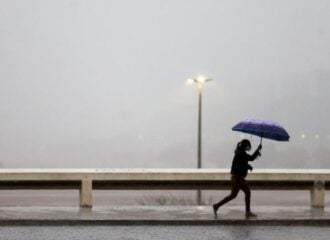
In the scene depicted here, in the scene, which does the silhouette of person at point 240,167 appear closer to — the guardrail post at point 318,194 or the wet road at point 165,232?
the wet road at point 165,232

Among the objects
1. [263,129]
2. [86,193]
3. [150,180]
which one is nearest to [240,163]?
[263,129]

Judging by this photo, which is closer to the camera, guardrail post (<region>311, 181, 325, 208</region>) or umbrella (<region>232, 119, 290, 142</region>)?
umbrella (<region>232, 119, 290, 142</region>)

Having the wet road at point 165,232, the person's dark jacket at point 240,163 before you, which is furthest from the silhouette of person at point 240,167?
the wet road at point 165,232

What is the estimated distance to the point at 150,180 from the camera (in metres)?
15.8

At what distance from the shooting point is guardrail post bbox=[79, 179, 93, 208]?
15.4 m

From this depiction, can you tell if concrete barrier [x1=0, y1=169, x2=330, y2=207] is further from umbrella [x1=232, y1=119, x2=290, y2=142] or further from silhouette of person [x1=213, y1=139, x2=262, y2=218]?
umbrella [x1=232, y1=119, x2=290, y2=142]

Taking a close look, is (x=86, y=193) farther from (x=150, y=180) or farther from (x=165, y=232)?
(x=165, y=232)

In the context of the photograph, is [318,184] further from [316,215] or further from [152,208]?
[152,208]

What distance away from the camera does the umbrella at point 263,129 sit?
13.4m

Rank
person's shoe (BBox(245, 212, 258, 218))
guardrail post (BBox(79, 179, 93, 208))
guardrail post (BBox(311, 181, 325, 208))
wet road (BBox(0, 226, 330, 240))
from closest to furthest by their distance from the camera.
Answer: wet road (BBox(0, 226, 330, 240))
person's shoe (BBox(245, 212, 258, 218))
guardrail post (BBox(79, 179, 93, 208))
guardrail post (BBox(311, 181, 325, 208))

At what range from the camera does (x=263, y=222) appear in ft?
42.3

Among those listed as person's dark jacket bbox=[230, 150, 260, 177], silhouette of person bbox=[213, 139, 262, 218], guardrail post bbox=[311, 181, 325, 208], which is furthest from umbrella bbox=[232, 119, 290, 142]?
guardrail post bbox=[311, 181, 325, 208]

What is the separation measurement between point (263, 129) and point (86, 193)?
4772mm

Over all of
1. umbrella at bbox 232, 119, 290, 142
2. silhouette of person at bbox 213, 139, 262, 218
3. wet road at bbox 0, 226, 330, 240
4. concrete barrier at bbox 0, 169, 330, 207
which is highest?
umbrella at bbox 232, 119, 290, 142
